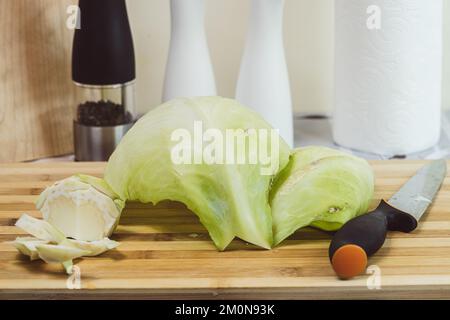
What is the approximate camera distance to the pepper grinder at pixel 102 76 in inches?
53.0

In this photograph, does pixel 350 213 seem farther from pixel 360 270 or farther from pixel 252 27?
pixel 252 27

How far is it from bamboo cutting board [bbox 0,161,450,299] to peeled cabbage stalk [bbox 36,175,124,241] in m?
0.03

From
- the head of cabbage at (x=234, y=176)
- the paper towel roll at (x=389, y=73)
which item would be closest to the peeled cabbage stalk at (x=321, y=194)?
the head of cabbage at (x=234, y=176)

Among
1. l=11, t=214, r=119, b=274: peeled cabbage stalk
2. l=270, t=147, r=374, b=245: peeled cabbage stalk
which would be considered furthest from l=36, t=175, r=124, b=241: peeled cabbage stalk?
l=270, t=147, r=374, b=245: peeled cabbage stalk

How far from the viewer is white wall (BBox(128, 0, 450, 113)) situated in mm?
1546

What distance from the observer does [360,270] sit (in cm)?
97

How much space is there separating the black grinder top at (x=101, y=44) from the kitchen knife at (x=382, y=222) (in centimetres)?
44

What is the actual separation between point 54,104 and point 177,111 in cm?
38

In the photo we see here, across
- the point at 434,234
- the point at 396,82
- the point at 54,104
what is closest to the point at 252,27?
the point at 396,82

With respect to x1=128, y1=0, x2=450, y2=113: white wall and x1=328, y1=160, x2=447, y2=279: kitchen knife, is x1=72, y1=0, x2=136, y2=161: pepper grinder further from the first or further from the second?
x1=328, y1=160, x2=447, y2=279: kitchen knife

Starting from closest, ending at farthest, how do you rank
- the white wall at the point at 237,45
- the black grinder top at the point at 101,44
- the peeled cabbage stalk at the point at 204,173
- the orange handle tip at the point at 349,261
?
the orange handle tip at the point at 349,261, the peeled cabbage stalk at the point at 204,173, the black grinder top at the point at 101,44, the white wall at the point at 237,45

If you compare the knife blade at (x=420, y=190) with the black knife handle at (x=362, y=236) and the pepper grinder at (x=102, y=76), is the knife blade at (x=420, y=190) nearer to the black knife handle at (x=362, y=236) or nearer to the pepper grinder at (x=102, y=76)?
the black knife handle at (x=362, y=236)

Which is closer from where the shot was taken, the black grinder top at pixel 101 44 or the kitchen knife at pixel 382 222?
the kitchen knife at pixel 382 222

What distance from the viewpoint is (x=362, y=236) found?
100 centimetres
